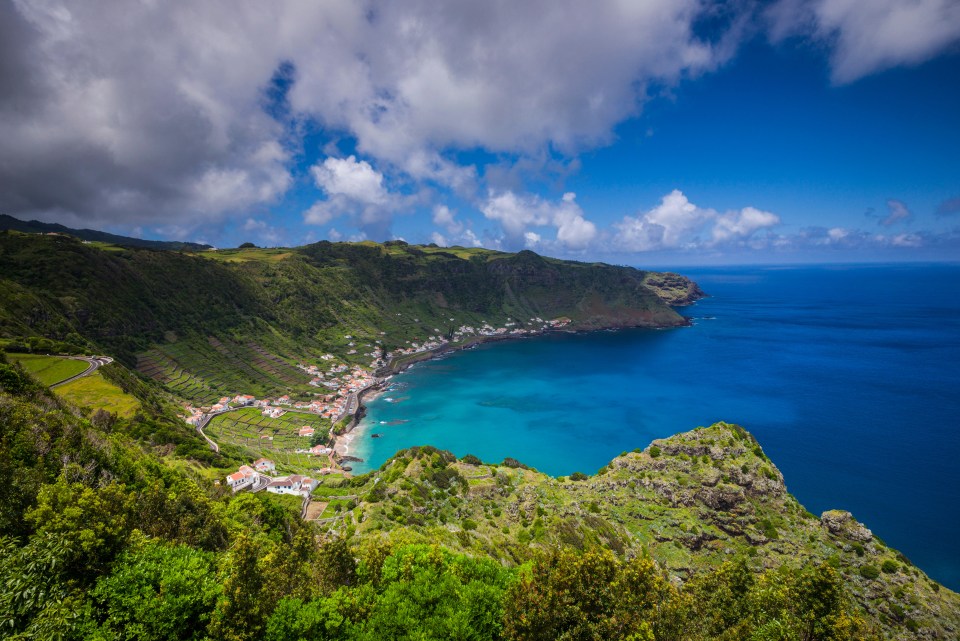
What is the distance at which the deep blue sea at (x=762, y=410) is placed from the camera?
63344 millimetres

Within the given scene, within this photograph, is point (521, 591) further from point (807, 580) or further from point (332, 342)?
point (332, 342)

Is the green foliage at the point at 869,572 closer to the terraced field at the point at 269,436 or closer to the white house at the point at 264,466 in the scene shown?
the white house at the point at 264,466

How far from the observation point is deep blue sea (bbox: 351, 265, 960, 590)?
2494 inches

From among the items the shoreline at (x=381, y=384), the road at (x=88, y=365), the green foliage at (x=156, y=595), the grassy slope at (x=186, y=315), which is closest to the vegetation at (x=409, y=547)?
the green foliage at (x=156, y=595)

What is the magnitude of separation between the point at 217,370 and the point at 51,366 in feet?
187

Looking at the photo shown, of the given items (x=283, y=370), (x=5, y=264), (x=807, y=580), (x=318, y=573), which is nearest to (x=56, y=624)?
(x=318, y=573)

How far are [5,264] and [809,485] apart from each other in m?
187

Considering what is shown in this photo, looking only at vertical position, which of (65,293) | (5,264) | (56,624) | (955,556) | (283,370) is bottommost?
(955,556)

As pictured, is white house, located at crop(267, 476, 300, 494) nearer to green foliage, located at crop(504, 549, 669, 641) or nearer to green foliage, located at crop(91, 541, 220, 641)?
green foliage, located at crop(91, 541, 220, 641)

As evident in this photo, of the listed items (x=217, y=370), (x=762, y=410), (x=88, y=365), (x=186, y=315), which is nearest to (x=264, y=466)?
(x=88, y=365)

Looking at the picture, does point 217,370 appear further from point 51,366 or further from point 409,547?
point 409,547

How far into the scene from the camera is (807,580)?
2178 centimetres

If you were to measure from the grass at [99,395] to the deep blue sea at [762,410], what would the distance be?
135ft

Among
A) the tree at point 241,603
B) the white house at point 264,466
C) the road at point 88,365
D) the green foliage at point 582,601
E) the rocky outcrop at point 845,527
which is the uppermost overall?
the road at point 88,365
